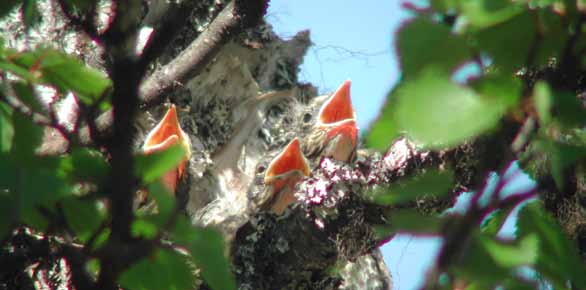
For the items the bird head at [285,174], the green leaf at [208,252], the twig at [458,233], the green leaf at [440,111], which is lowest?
the bird head at [285,174]

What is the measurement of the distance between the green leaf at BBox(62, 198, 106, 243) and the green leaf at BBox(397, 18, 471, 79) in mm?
248

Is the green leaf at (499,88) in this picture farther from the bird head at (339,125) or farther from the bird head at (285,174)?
the bird head at (339,125)

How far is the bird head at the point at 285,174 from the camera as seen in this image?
2279 millimetres

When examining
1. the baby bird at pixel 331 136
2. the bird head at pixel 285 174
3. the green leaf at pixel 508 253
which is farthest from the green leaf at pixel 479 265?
the baby bird at pixel 331 136

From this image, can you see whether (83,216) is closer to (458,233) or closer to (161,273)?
(161,273)

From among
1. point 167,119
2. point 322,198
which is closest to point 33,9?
point 322,198

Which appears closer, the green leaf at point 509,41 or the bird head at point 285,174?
the green leaf at point 509,41

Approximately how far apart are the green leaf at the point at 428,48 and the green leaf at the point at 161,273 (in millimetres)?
227

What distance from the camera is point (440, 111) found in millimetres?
460

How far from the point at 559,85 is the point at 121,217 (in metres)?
0.28

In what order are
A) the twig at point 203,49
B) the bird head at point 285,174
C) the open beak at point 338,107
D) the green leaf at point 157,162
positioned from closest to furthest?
the green leaf at point 157,162, the twig at point 203,49, the bird head at point 285,174, the open beak at point 338,107

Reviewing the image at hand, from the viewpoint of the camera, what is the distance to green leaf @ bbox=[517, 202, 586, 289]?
2.08 ft

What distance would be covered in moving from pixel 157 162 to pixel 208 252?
0.07 metres

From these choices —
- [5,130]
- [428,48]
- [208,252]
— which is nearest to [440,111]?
[428,48]
